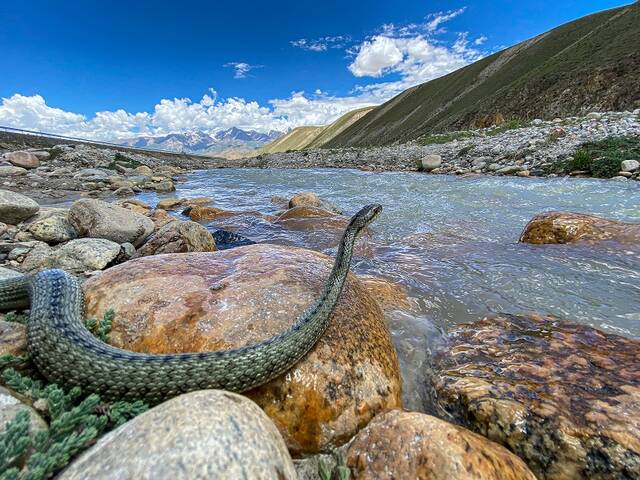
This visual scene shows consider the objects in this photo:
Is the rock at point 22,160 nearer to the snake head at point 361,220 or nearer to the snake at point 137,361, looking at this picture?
the snake at point 137,361

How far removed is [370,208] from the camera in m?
4.12

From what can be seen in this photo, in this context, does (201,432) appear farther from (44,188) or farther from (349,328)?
(44,188)

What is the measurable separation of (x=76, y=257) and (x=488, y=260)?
26.9 feet

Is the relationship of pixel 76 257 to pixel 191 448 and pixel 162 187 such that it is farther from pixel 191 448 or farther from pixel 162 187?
pixel 162 187

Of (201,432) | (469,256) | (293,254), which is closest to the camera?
(201,432)

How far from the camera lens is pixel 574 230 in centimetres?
734

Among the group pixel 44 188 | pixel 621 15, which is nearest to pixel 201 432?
pixel 44 188

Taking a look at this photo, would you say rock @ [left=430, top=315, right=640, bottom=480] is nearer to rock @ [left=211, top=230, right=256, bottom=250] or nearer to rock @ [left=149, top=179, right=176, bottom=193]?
rock @ [left=211, top=230, right=256, bottom=250]

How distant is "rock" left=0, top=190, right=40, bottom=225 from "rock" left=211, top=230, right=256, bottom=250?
16.5 ft

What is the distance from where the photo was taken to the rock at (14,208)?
28.2 feet

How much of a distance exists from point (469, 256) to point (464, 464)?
5595mm

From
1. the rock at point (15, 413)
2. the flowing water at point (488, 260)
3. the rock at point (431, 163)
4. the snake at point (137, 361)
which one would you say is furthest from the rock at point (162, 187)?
the rock at point (15, 413)

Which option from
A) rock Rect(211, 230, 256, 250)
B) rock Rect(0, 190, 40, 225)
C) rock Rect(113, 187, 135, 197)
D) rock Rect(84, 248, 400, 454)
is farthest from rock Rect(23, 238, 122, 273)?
rock Rect(113, 187, 135, 197)

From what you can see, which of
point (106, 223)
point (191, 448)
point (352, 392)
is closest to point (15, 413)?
point (191, 448)
